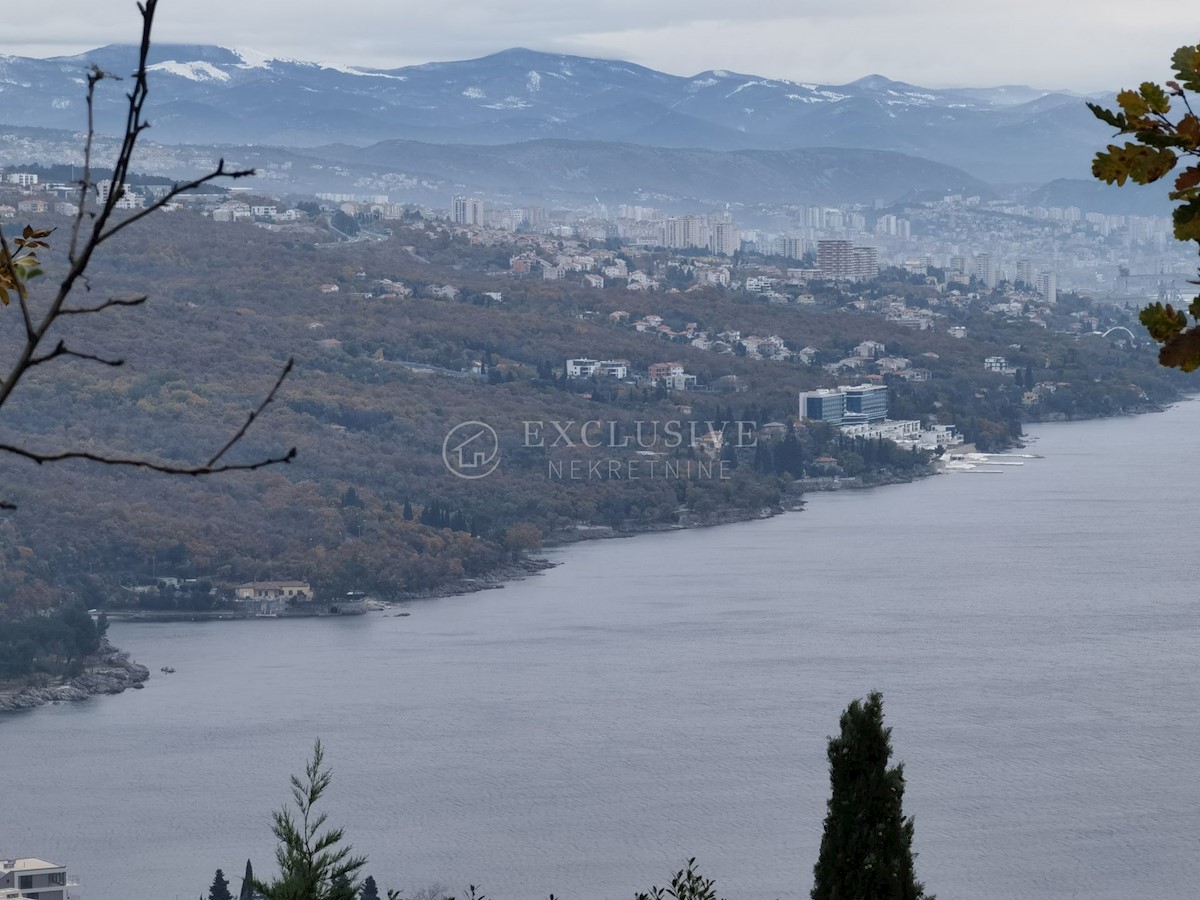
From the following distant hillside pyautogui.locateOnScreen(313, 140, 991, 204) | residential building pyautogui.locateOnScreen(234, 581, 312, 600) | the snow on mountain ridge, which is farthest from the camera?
the snow on mountain ridge

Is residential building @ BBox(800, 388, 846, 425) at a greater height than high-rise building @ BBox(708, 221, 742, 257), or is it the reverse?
high-rise building @ BBox(708, 221, 742, 257)

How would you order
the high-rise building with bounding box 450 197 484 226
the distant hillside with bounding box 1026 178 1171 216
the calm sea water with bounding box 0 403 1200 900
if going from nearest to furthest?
the calm sea water with bounding box 0 403 1200 900, the high-rise building with bounding box 450 197 484 226, the distant hillside with bounding box 1026 178 1171 216

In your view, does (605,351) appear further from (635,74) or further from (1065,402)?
(635,74)

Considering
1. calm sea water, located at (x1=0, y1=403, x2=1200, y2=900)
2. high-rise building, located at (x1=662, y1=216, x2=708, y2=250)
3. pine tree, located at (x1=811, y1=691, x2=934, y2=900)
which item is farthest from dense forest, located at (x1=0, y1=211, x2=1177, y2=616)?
pine tree, located at (x1=811, y1=691, x2=934, y2=900)

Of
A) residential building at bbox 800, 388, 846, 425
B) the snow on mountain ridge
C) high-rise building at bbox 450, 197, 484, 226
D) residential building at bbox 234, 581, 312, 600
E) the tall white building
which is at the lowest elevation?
residential building at bbox 234, 581, 312, 600

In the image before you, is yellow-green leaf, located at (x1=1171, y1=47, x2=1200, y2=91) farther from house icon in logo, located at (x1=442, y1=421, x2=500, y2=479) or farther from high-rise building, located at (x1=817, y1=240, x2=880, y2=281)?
high-rise building, located at (x1=817, y1=240, x2=880, y2=281)

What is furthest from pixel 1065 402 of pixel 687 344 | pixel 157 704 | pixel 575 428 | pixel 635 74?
pixel 635 74

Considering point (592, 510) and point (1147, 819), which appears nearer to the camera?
point (1147, 819)
